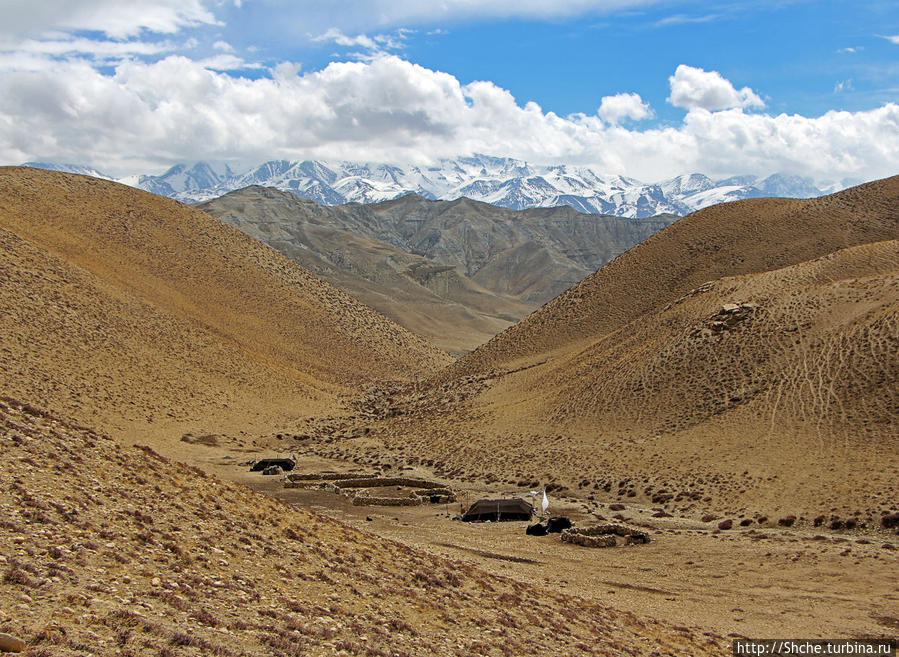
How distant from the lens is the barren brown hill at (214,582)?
31.4ft

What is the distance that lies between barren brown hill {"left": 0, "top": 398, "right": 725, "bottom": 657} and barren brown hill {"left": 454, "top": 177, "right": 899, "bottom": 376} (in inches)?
1898

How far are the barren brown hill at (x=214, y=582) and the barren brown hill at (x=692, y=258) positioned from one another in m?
48.2

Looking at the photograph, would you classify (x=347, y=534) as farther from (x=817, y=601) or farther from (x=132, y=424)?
(x=132, y=424)

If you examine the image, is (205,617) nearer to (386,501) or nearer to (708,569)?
(708,569)

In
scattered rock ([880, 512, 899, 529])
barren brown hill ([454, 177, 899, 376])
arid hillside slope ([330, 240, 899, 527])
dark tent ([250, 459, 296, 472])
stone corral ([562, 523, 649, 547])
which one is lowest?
stone corral ([562, 523, 649, 547])

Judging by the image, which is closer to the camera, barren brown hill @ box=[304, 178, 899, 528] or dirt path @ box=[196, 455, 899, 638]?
dirt path @ box=[196, 455, 899, 638]

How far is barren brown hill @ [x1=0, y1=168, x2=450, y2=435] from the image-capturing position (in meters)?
50.9

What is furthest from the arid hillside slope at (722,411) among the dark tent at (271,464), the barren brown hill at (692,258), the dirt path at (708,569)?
the barren brown hill at (692,258)

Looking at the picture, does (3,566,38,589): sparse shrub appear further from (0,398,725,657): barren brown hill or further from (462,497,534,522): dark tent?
(462,497,534,522): dark tent

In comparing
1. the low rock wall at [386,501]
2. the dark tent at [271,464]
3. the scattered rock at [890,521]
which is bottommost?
the low rock wall at [386,501]

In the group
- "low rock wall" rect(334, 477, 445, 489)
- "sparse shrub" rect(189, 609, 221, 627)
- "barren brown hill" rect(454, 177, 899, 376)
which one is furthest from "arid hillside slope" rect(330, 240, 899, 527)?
"sparse shrub" rect(189, 609, 221, 627)

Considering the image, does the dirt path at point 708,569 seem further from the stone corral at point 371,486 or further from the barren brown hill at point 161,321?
the barren brown hill at point 161,321

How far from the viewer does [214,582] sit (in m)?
12.3

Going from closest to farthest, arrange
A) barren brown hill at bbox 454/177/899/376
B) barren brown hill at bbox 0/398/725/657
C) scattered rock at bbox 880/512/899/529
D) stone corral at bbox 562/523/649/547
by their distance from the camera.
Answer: barren brown hill at bbox 0/398/725/657, scattered rock at bbox 880/512/899/529, stone corral at bbox 562/523/649/547, barren brown hill at bbox 454/177/899/376
